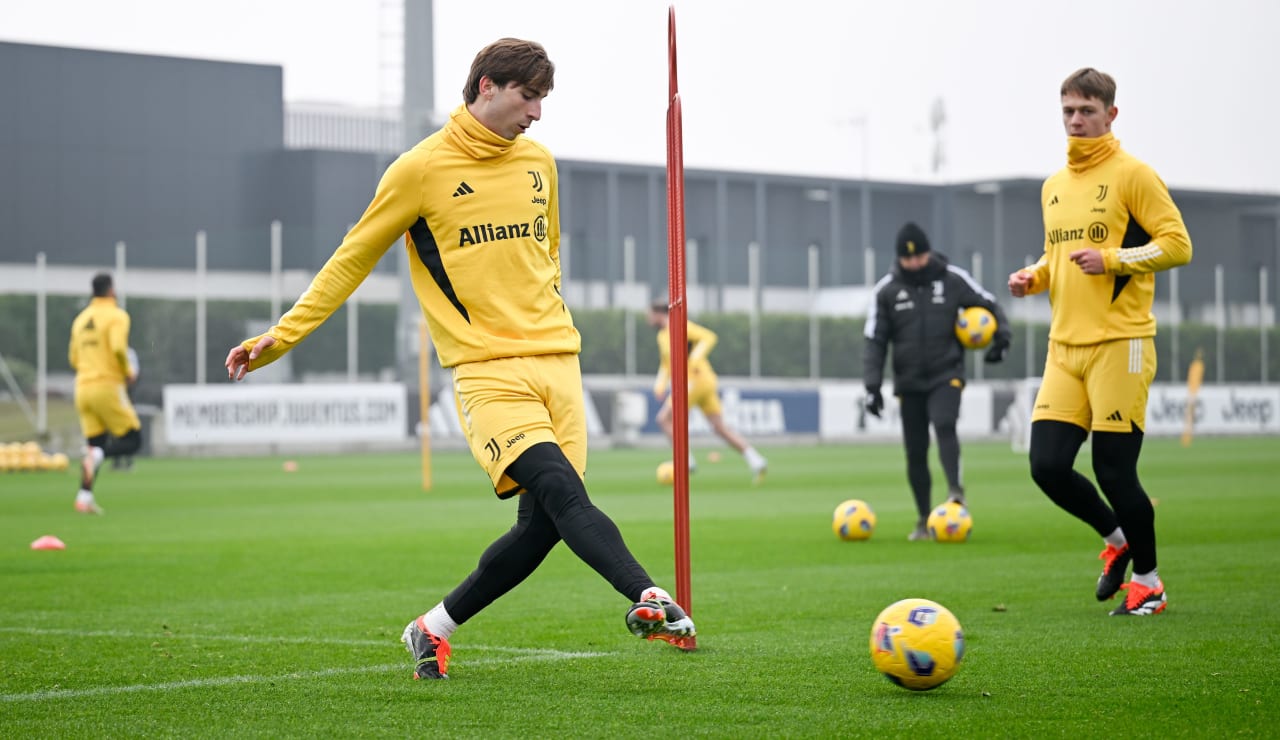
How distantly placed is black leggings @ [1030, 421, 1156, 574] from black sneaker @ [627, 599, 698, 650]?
307cm

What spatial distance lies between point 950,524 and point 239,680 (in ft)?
22.8

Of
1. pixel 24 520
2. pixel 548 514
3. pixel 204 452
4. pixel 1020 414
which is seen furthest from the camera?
pixel 1020 414

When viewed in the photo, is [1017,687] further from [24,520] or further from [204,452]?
[204,452]

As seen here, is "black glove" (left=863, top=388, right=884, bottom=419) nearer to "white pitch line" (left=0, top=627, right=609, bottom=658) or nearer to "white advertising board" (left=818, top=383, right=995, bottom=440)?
"white pitch line" (left=0, top=627, right=609, bottom=658)

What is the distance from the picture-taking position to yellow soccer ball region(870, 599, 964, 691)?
17.7 feet

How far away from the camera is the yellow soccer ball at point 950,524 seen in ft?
39.0

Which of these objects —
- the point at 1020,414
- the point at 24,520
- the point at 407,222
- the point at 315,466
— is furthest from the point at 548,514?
the point at 1020,414

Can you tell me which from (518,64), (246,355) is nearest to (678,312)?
(518,64)

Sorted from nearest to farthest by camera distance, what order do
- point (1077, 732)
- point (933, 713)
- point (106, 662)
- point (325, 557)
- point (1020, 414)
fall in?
point (1077, 732)
point (933, 713)
point (106, 662)
point (325, 557)
point (1020, 414)

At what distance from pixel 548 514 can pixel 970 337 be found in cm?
723

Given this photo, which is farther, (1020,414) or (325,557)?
(1020,414)

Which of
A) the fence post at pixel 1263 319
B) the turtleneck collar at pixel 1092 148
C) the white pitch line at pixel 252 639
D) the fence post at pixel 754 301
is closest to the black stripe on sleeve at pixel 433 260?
the white pitch line at pixel 252 639

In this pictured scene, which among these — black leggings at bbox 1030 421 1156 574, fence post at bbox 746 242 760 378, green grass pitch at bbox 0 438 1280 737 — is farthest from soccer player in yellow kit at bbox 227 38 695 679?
fence post at bbox 746 242 760 378

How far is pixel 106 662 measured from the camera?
6488 millimetres
